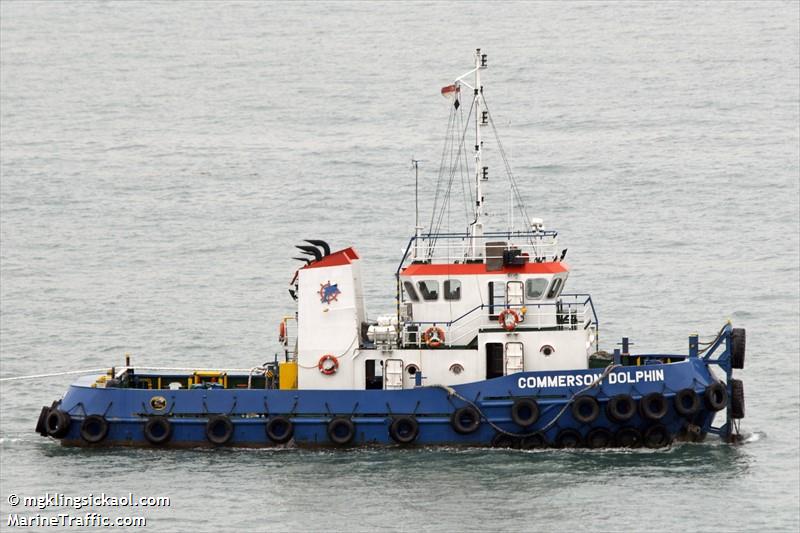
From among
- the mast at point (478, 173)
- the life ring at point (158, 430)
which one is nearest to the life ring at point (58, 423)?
the life ring at point (158, 430)

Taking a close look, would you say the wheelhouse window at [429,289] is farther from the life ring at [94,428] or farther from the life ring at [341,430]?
the life ring at [94,428]

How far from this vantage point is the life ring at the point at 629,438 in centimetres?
3105

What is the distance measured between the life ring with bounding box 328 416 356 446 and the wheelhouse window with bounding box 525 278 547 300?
408 centimetres

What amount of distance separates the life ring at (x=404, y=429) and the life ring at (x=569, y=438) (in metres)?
2.56

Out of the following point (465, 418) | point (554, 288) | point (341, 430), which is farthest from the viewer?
point (554, 288)

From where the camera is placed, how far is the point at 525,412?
102 ft

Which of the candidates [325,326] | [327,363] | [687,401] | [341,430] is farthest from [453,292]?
[687,401]

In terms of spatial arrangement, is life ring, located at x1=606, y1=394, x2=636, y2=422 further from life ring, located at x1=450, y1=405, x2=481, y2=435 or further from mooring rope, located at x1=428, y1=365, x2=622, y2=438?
life ring, located at x1=450, y1=405, x2=481, y2=435

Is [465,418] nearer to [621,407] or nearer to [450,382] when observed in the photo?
[450,382]

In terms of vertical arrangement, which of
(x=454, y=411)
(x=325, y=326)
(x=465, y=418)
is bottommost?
(x=465, y=418)

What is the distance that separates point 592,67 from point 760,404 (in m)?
39.1

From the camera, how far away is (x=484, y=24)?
79500 mm

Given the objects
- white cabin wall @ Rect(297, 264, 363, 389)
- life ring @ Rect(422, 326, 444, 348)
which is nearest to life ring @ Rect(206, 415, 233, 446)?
white cabin wall @ Rect(297, 264, 363, 389)

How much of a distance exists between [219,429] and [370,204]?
23.7 meters
